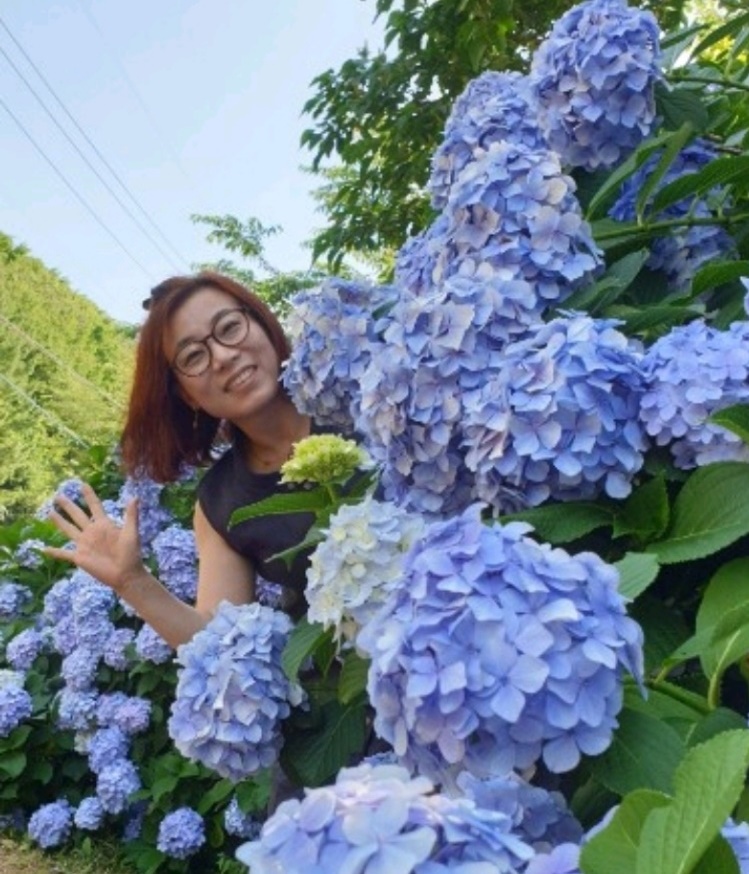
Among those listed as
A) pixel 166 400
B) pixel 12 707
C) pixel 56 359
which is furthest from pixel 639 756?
pixel 56 359

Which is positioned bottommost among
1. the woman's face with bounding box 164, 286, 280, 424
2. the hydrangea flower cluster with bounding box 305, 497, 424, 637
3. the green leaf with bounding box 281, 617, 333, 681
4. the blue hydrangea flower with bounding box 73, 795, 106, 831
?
the blue hydrangea flower with bounding box 73, 795, 106, 831

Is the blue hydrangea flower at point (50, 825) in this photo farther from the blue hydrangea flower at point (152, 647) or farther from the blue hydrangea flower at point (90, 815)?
the blue hydrangea flower at point (152, 647)

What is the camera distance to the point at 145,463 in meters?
2.23

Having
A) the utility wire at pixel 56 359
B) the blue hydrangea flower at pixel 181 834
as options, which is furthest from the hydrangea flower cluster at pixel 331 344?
the utility wire at pixel 56 359

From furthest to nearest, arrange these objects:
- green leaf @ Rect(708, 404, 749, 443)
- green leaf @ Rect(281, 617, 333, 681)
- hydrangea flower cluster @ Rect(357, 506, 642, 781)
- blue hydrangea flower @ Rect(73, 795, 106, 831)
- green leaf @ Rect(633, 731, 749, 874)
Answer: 1. blue hydrangea flower @ Rect(73, 795, 106, 831)
2. green leaf @ Rect(281, 617, 333, 681)
3. green leaf @ Rect(708, 404, 749, 443)
4. hydrangea flower cluster @ Rect(357, 506, 642, 781)
5. green leaf @ Rect(633, 731, 749, 874)

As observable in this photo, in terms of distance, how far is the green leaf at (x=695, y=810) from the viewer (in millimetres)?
396

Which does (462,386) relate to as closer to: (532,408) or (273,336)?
(532,408)

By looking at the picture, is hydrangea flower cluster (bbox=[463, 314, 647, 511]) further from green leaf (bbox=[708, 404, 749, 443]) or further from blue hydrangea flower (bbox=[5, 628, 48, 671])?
blue hydrangea flower (bbox=[5, 628, 48, 671])

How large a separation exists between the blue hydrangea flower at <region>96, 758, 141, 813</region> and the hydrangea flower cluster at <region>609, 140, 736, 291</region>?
115 inches

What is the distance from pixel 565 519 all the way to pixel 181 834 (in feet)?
9.58

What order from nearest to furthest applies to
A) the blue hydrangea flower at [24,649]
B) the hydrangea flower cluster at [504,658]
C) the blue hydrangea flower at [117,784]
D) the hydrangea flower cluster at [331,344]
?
the hydrangea flower cluster at [504,658] < the hydrangea flower cluster at [331,344] < the blue hydrangea flower at [117,784] < the blue hydrangea flower at [24,649]

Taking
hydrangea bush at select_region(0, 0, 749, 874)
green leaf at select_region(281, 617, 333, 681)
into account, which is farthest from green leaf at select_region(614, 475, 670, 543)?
green leaf at select_region(281, 617, 333, 681)

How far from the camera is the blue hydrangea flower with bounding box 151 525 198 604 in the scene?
346 centimetres

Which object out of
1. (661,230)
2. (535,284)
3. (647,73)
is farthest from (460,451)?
(647,73)
